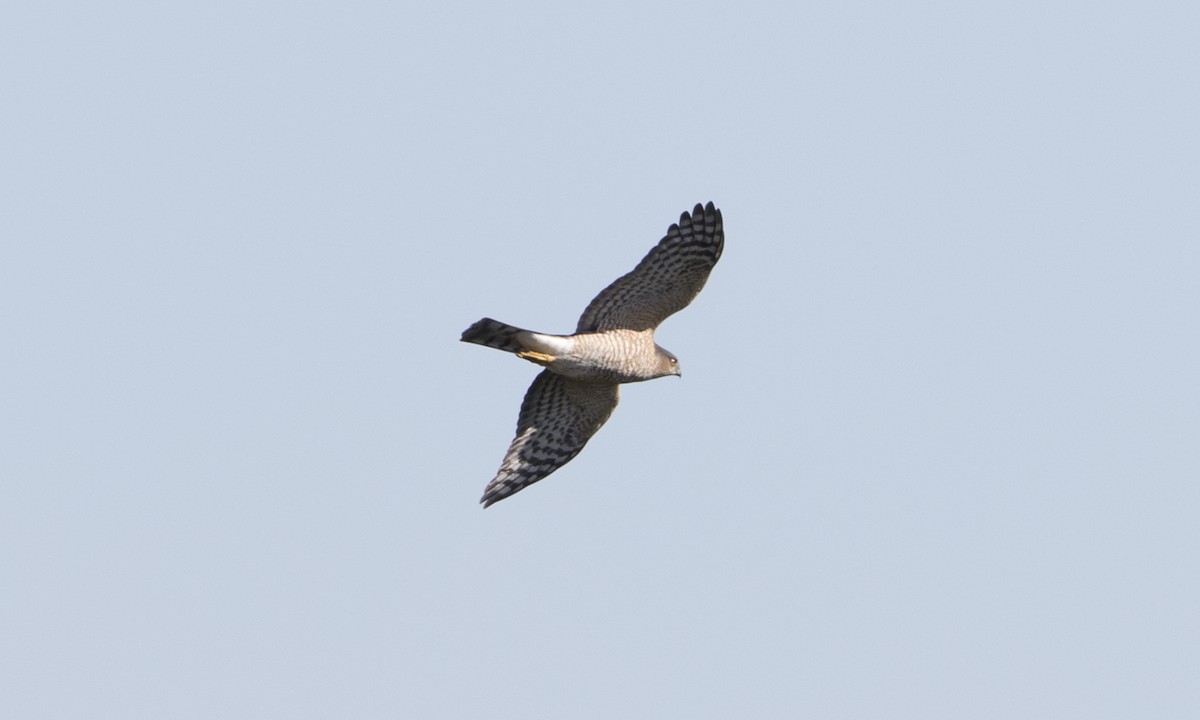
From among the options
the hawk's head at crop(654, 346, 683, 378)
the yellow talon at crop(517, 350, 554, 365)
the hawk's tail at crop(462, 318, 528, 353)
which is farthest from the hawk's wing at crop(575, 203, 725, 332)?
the hawk's tail at crop(462, 318, 528, 353)

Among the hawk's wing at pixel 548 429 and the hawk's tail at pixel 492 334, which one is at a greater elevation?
the hawk's tail at pixel 492 334

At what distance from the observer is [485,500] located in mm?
21484

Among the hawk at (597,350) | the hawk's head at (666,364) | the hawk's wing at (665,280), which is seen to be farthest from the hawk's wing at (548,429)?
the hawk's wing at (665,280)

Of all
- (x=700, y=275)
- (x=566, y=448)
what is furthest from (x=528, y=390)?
(x=700, y=275)

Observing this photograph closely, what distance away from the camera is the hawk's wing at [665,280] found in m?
20.8

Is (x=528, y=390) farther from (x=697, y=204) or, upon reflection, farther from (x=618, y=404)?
(x=697, y=204)

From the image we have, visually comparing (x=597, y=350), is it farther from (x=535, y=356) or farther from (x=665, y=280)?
(x=665, y=280)

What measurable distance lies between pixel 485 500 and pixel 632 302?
2341mm

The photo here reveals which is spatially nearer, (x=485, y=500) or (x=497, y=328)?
(x=497, y=328)

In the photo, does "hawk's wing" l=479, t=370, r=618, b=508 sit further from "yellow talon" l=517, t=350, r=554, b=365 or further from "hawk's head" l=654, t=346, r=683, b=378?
"yellow talon" l=517, t=350, r=554, b=365

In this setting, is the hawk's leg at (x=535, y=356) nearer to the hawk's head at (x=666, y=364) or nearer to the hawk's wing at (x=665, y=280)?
the hawk's wing at (x=665, y=280)

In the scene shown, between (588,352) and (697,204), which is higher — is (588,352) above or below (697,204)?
below

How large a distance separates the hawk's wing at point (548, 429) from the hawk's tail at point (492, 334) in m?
1.20

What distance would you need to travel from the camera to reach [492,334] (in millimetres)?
20156
